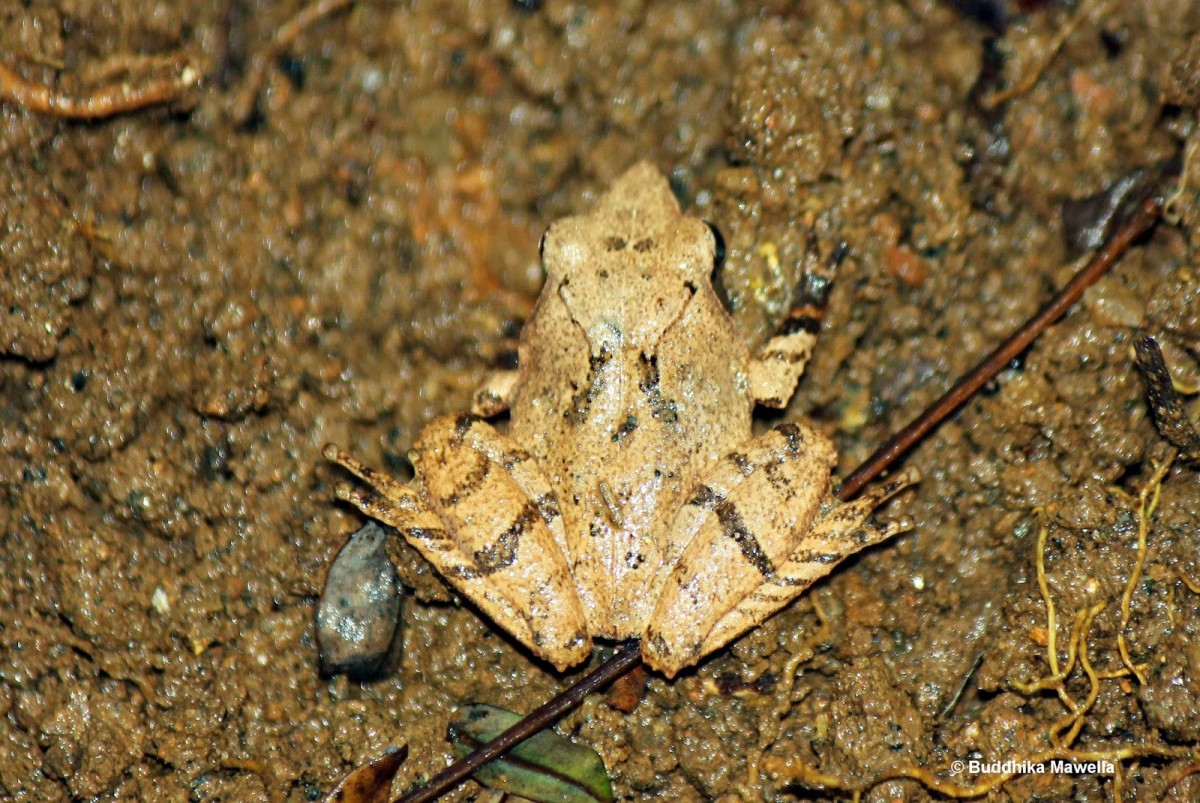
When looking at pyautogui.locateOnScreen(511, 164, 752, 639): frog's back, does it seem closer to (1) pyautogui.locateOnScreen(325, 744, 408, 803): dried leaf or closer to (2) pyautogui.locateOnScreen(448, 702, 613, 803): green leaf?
(2) pyautogui.locateOnScreen(448, 702, 613, 803): green leaf

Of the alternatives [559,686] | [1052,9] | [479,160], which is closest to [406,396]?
[479,160]

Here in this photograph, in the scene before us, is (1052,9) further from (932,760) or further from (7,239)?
(7,239)

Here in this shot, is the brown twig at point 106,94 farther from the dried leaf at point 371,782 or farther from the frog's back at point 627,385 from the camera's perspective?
the dried leaf at point 371,782

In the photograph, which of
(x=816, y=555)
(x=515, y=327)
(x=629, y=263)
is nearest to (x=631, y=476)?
(x=816, y=555)

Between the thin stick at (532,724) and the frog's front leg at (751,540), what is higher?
the frog's front leg at (751,540)

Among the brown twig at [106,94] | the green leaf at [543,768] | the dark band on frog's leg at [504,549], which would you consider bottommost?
the green leaf at [543,768]

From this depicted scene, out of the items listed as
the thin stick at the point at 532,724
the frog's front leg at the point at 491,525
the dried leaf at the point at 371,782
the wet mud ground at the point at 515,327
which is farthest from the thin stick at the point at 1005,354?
the dried leaf at the point at 371,782
